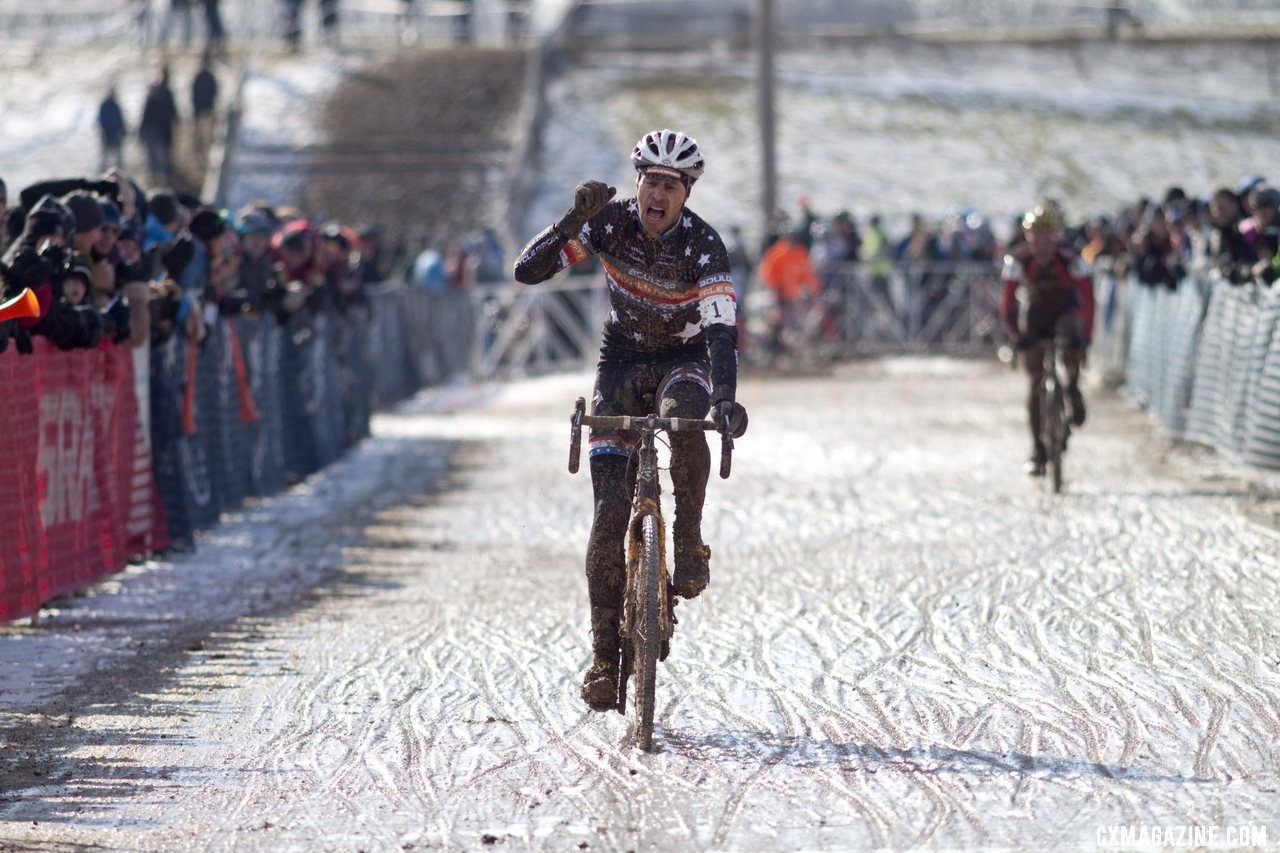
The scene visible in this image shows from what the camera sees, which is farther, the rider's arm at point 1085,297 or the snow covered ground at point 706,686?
the rider's arm at point 1085,297

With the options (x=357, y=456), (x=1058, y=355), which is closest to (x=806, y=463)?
(x=1058, y=355)

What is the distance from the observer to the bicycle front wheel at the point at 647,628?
7.05m

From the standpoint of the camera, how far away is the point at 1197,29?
62375 millimetres

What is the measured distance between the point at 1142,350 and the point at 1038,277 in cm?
798

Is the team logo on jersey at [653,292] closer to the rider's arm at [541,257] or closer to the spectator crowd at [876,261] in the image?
the rider's arm at [541,257]

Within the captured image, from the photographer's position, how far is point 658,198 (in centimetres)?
739

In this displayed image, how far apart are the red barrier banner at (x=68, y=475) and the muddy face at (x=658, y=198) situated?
12.1ft

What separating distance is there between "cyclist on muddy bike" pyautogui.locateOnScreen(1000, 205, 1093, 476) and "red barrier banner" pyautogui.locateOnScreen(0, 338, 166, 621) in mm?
6222

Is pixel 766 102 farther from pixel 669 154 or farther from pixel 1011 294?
pixel 669 154

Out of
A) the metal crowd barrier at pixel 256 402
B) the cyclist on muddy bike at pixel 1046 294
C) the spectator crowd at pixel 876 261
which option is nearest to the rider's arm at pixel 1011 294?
the cyclist on muddy bike at pixel 1046 294

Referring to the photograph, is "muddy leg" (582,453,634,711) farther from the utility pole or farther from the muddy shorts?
the utility pole

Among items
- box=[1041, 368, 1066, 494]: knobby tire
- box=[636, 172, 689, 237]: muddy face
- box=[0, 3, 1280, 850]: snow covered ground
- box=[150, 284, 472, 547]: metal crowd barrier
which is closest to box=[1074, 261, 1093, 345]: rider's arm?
box=[1041, 368, 1066, 494]: knobby tire

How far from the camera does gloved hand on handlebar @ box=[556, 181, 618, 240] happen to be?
23.1ft

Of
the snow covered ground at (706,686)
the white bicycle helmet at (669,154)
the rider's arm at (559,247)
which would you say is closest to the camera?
the snow covered ground at (706,686)
